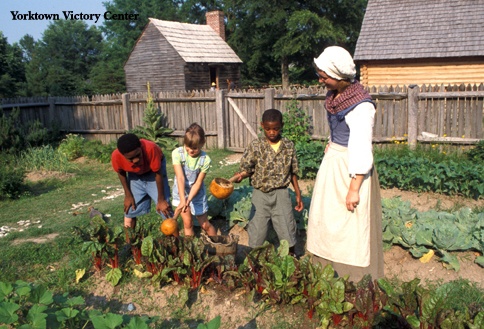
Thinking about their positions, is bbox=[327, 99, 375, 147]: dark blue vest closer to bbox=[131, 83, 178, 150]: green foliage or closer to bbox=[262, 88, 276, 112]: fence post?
bbox=[262, 88, 276, 112]: fence post

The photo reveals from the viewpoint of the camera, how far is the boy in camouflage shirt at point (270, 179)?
4.01 m

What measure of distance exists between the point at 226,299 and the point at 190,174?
125 centimetres

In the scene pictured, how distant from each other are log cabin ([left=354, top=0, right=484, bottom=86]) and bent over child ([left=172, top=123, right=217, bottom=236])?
42.1ft

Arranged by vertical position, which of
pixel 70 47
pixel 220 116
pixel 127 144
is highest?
pixel 70 47

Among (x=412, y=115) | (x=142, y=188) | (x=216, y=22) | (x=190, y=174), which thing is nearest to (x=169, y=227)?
(x=190, y=174)

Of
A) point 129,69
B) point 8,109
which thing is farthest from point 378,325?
point 129,69

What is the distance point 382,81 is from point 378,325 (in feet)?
47.0

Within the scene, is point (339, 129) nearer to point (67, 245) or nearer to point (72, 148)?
point (67, 245)

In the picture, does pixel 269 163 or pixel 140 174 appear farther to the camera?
pixel 140 174

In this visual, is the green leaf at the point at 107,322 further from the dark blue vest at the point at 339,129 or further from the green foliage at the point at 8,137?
the green foliage at the point at 8,137

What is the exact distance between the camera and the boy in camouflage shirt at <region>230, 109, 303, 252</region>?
13.2 ft

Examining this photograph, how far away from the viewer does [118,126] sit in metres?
13.5

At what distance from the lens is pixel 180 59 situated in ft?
80.6

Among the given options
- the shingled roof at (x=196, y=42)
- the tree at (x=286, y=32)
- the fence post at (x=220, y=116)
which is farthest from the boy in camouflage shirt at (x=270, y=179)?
the tree at (x=286, y=32)
